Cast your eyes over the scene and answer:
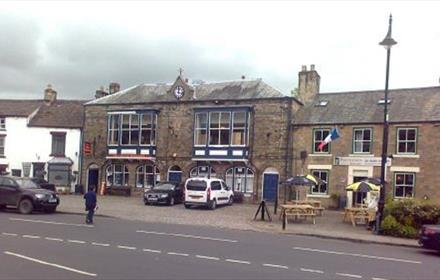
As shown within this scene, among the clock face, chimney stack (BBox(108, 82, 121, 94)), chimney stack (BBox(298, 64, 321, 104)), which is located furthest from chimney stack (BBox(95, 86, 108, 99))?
chimney stack (BBox(298, 64, 321, 104))

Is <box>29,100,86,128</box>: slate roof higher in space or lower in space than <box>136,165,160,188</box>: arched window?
higher

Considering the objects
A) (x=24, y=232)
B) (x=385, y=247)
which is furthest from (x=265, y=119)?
(x=24, y=232)

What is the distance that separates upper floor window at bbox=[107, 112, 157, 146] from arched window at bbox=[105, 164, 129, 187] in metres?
1.88

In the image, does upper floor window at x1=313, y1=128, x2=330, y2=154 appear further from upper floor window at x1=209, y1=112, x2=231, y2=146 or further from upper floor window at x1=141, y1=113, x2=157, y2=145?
upper floor window at x1=141, y1=113, x2=157, y2=145

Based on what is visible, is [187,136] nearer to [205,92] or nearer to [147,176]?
[205,92]

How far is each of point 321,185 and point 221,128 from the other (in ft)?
27.3

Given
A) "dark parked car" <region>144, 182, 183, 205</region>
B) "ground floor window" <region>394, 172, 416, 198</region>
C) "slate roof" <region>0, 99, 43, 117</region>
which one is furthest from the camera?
"slate roof" <region>0, 99, 43, 117</region>

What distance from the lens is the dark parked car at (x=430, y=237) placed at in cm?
1541

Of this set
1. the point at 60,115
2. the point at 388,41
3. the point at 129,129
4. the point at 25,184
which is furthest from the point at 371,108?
the point at 60,115

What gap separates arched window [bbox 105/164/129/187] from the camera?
130 ft

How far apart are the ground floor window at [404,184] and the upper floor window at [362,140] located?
8.19ft

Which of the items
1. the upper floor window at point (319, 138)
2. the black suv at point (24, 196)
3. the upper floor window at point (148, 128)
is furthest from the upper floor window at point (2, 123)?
the upper floor window at point (319, 138)

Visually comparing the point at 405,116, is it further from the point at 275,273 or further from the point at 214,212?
the point at 275,273

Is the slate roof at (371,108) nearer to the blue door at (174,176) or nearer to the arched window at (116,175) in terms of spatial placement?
the blue door at (174,176)
